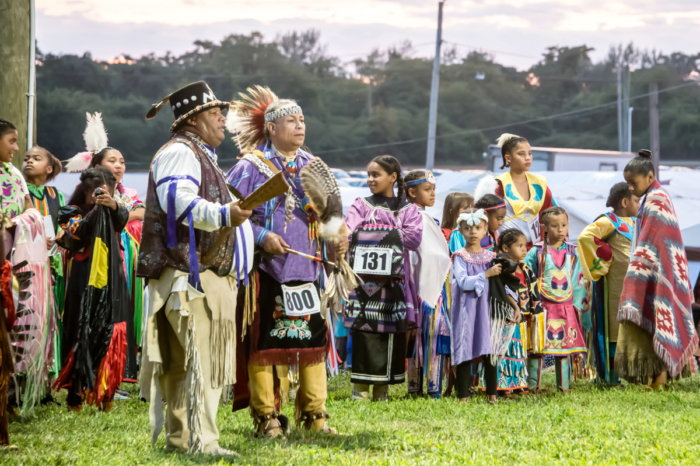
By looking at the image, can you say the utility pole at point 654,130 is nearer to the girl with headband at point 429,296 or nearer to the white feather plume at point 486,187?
the white feather plume at point 486,187

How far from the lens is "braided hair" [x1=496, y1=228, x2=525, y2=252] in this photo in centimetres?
565

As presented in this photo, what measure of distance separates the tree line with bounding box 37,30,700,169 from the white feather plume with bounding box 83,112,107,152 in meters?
17.8

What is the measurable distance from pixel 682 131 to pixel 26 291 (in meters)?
31.9

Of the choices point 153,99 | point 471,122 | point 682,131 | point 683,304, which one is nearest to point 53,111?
point 153,99

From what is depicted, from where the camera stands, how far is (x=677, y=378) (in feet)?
20.1

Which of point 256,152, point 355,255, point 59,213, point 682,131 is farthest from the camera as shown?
point 682,131

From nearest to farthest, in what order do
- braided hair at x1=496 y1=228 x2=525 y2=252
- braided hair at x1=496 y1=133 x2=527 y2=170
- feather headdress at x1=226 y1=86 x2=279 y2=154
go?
feather headdress at x1=226 y1=86 x2=279 y2=154, braided hair at x1=496 y1=228 x2=525 y2=252, braided hair at x1=496 y1=133 x2=527 y2=170

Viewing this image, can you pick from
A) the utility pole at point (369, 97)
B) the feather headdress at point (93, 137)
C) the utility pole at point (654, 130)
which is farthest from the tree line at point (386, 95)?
the feather headdress at point (93, 137)

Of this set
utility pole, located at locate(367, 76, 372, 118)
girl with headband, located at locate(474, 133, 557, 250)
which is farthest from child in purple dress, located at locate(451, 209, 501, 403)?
utility pole, located at locate(367, 76, 372, 118)

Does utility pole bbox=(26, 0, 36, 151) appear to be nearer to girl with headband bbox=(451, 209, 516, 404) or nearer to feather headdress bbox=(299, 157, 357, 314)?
feather headdress bbox=(299, 157, 357, 314)

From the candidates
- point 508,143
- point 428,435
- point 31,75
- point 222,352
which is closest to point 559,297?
point 508,143

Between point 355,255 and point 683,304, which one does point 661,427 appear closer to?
point 683,304

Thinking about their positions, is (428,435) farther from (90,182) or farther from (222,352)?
(90,182)

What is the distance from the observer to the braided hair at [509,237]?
5652mm
